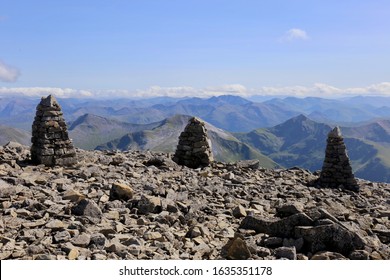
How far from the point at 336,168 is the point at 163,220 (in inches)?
770

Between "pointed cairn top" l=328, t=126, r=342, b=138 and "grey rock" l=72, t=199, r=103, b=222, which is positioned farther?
"pointed cairn top" l=328, t=126, r=342, b=138

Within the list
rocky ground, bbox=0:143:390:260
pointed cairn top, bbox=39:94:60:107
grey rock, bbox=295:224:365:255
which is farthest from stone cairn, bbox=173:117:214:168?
grey rock, bbox=295:224:365:255

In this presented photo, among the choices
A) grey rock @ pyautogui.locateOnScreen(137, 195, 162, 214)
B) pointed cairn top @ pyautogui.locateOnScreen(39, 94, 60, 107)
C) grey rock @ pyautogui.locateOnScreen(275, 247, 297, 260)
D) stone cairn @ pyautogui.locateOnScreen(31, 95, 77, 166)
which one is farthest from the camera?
pointed cairn top @ pyautogui.locateOnScreen(39, 94, 60, 107)

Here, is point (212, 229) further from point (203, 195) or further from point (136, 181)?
point (136, 181)

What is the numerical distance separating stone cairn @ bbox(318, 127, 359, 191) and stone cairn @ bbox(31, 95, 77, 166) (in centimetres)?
1863

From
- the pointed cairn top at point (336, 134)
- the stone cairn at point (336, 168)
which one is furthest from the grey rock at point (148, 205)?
the pointed cairn top at point (336, 134)

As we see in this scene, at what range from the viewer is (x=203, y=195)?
18.6 meters

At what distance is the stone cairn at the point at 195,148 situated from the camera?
28.6 meters

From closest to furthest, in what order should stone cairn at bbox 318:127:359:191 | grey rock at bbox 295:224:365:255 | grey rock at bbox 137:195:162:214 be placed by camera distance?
grey rock at bbox 295:224:365:255 → grey rock at bbox 137:195:162:214 → stone cairn at bbox 318:127:359:191

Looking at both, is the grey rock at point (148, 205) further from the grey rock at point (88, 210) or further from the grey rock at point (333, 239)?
the grey rock at point (333, 239)

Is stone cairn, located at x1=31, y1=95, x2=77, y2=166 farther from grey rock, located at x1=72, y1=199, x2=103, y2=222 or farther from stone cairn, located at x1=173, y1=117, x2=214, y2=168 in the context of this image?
grey rock, located at x1=72, y1=199, x2=103, y2=222

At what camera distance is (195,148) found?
94.0 feet

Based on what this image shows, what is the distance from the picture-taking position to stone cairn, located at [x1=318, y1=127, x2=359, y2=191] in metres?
28.6

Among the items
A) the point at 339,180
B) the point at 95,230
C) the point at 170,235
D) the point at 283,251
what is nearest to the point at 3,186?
the point at 95,230
